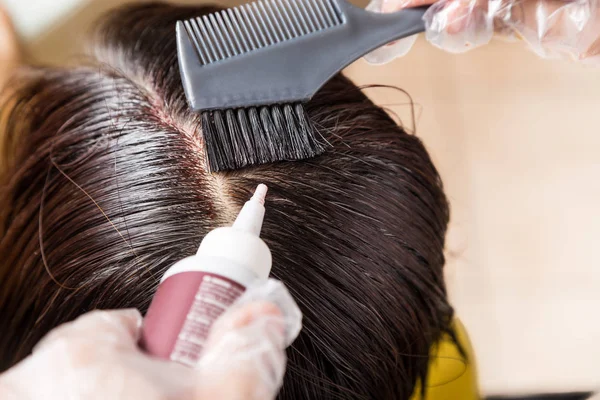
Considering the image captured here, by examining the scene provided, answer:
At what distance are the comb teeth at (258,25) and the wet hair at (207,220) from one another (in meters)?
0.07

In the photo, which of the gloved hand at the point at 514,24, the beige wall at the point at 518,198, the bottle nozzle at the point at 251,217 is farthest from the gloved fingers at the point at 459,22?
the beige wall at the point at 518,198

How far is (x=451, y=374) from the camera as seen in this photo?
100 cm

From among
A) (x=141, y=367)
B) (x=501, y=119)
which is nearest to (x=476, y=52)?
(x=501, y=119)

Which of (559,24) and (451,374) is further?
(451,374)

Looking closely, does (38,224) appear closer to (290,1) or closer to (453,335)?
(290,1)

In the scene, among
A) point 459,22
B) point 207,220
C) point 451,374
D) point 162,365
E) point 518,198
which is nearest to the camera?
point 162,365

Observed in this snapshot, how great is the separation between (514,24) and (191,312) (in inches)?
23.1

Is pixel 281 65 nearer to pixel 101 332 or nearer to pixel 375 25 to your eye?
pixel 375 25

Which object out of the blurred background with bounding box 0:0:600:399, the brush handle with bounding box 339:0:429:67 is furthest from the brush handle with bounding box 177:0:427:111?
the blurred background with bounding box 0:0:600:399

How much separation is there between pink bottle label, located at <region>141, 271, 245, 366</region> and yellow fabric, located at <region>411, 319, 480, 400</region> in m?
0.62

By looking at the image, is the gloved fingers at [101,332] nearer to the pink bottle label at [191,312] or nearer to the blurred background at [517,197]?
the pink bottle label at [191,312]

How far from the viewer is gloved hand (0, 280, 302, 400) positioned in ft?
1.41

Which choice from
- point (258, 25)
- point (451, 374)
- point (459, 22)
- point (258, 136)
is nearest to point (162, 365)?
point (258, 136)

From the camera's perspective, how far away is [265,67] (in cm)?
64
